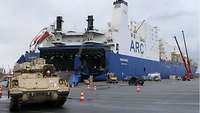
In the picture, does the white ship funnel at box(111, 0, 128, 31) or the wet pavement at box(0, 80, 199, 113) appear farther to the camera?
the white ship funnel at box(111, 0, 128, 31)

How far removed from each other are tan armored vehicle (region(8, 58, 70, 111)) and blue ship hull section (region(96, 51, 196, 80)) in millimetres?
35801

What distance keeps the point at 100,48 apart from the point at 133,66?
1274 cm

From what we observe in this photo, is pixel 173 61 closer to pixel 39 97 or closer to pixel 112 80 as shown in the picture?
pixel 112 80

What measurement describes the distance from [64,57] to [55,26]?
6.82 metres

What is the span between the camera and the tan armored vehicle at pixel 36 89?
17.0 metres

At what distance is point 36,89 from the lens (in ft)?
57.2

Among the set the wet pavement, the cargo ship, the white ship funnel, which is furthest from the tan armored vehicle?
the white ship funnel

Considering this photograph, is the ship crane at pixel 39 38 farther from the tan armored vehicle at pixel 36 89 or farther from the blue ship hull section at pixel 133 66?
the tan armored vehicle at pixel 36 89

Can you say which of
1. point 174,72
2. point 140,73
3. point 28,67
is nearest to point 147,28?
point 140,73

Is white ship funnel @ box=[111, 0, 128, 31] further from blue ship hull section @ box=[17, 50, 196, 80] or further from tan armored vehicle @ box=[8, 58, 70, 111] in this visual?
tan armored vehicle @ box=[8, 58, 70, 111]

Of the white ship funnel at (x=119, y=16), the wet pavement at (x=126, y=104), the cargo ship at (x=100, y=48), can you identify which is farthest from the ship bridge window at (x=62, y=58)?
the wet pavement at (x=126, y=104)

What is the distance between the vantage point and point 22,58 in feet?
194

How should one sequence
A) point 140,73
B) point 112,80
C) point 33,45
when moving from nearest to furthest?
point 112,80, point 33,45, point 140,73

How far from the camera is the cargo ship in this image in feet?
178
